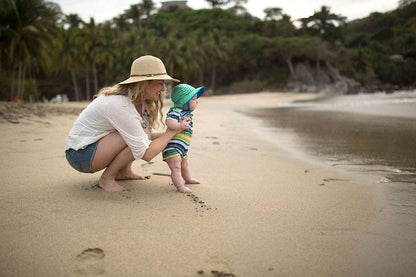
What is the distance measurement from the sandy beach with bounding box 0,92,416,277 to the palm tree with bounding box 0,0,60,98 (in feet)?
62.8

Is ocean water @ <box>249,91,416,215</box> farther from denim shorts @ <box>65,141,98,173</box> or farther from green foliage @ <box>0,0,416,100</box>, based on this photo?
green foliage @ <box>0,0,416,100</box>

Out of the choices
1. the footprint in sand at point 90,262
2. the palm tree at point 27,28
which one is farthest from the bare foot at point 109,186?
the palm tree at point 27,28

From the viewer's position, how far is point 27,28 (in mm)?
19328

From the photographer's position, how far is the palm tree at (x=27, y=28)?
19.2 meters

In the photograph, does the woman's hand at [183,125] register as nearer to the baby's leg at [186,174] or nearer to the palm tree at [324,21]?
the baby's leg at [186,174]

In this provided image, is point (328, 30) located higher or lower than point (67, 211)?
higher

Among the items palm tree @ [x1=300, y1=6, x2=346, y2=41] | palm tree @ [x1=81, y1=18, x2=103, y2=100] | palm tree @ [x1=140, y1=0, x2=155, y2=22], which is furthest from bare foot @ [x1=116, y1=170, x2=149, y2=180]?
palm tree @ [x1=300, y1=6, x2=346, y2=41]

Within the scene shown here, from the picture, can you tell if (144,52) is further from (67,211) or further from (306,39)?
(67,211)

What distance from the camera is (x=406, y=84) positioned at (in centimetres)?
5309

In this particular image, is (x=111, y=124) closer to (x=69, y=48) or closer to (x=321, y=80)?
(x=69, y=48)

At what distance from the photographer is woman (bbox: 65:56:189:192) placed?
2503 millimetres

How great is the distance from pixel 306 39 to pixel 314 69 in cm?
450

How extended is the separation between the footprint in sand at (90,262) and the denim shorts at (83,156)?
Answer: 1.03 m

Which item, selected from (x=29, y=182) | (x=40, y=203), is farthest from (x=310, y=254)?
(x=29, y=182)
